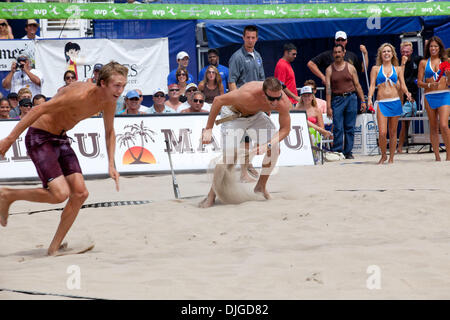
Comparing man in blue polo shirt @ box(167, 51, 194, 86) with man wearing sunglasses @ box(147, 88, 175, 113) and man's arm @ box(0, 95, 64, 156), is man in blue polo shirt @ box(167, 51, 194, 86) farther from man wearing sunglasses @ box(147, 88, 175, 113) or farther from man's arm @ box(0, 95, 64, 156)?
man's arm @ box(0, 95, 64, 156)

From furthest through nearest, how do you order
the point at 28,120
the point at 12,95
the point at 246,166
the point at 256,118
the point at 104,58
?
the point at 104,58 < the point at 12,95 < the point at 246,166 < the point at 256,118 < the point at 28,120

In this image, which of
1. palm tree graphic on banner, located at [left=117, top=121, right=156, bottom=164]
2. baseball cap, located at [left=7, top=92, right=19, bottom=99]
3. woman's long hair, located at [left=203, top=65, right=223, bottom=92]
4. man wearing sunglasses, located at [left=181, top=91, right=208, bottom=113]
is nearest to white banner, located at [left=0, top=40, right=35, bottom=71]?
baseball cap, located at [left=7, top=92, right=19, bottom=99]

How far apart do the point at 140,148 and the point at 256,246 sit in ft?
18.3

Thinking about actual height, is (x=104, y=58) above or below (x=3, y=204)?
above

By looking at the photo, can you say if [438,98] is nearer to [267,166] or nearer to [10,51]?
[267,166]

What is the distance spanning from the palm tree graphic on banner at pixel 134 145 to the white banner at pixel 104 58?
3160 mm

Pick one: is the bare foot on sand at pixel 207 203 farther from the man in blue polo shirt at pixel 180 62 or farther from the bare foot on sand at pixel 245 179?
the man in blue polo shirt at pixel 180 62

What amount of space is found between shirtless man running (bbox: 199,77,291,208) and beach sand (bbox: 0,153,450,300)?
1.37 ft

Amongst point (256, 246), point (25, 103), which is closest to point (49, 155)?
point (256, 246)

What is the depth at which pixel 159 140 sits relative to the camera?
10117 mm

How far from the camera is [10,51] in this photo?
12531 mm
